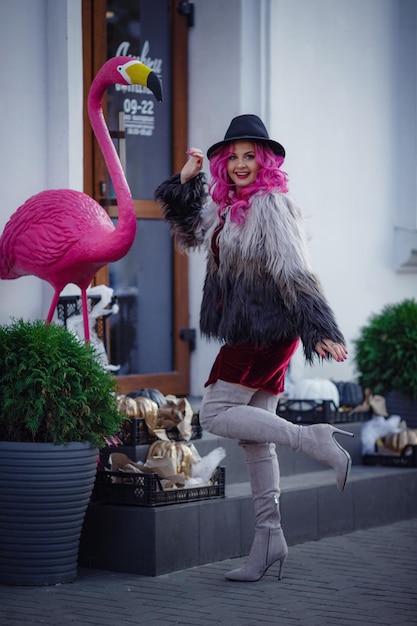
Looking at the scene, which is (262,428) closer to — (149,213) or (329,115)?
(149,213)

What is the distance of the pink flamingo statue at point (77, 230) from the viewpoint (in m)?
6.22

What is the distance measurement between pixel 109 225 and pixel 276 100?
268 centimetres

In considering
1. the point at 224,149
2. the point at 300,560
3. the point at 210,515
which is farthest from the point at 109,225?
the point at 300,560

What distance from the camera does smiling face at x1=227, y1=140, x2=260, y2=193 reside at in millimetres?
5824

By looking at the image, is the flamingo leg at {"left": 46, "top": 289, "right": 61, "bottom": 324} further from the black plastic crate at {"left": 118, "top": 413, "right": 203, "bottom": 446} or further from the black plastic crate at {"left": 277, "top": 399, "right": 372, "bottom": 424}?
the black plastic crate at {"left": 277, "top": 399, "right": 372, "bottom": 424}

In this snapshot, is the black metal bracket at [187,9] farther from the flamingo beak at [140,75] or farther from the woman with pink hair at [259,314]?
the woman with pink hair at [259,314]

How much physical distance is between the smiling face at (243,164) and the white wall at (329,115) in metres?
2.47

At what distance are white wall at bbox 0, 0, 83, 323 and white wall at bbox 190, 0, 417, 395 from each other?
5.16 ft

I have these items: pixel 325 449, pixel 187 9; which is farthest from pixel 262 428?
A: pixel 187 9

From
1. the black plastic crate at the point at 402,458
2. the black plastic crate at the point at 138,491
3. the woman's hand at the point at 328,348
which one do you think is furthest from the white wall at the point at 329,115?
the woman's hand at the point at 328,348

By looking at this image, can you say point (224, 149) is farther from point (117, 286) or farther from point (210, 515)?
point (117, 286)

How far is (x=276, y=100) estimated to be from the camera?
28.5 ft

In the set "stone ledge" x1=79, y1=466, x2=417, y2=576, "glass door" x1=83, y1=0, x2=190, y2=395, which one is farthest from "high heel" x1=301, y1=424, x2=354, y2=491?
"glass door" x1=83, y1=0, x2=190, y2=395

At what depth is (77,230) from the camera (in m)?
6.23
